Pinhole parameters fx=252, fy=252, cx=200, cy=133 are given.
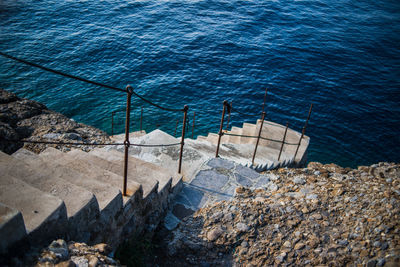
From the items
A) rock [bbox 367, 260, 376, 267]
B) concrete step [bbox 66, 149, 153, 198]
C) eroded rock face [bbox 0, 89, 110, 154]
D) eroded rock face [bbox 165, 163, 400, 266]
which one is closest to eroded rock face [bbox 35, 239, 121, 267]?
concrete step [bbox 66, 149, 153, 198]

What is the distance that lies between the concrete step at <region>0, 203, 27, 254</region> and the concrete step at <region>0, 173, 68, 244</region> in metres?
0.16

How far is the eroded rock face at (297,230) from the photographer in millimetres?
3586

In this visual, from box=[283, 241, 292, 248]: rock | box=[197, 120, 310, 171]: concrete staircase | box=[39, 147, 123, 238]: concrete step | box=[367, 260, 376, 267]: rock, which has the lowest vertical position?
box=[197, 120, 310, 171]: concrete staircase

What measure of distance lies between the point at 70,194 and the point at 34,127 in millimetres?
5643

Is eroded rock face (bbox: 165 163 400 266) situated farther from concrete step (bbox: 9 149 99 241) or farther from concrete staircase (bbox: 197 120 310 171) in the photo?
concrete staircase (bbox: 197 120 310 171)

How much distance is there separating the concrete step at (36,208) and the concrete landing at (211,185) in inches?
87.5

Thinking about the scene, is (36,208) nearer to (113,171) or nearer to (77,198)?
(77,198)

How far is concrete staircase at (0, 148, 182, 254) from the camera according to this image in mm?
2211

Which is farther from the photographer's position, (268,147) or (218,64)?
(218,64)

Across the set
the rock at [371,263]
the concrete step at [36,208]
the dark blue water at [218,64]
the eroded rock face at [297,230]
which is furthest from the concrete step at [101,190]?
the dark blue water at [218,64]

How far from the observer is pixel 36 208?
2.29m

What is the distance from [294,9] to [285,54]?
1334cm

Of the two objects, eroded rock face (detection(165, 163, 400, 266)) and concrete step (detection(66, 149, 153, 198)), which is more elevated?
concrete step (detection(66, 149, 153, 198))

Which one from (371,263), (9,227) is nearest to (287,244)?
(371,263)
